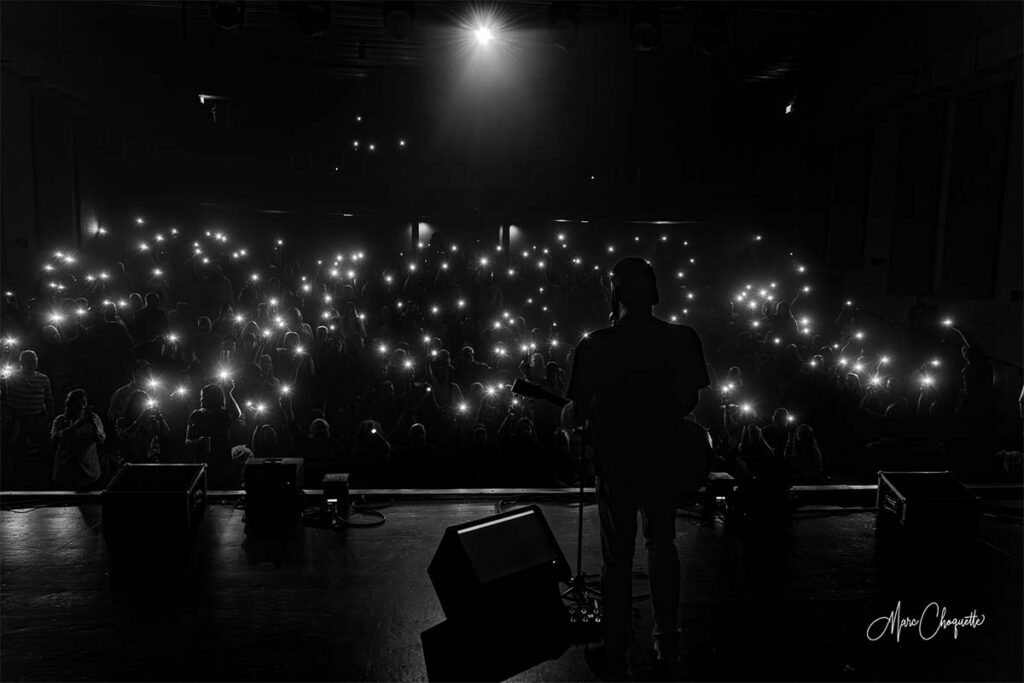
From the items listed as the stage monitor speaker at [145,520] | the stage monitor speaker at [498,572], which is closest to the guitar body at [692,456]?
the stage monitor speaker at [498,572]

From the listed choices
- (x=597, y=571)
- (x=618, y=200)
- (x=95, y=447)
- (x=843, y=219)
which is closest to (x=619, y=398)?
(x=597, y=571)

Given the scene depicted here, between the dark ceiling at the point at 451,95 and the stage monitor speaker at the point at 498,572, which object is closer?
the stage monitor speaker at the point at 498,572

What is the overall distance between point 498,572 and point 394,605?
0.92m

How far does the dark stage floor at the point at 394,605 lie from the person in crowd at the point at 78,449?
1.74 feet

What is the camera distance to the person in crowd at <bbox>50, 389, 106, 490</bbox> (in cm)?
618

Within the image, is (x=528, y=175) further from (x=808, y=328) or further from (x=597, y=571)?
(x=597, y=571)

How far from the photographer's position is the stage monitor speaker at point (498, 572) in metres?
3.69

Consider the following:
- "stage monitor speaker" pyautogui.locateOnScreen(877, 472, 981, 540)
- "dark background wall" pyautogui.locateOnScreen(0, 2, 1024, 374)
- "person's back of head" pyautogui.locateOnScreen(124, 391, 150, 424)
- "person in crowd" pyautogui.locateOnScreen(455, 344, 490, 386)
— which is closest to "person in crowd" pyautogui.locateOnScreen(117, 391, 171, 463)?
"person's back of head" pyautogui.locateOnScreen(124, 391, 150, 424)

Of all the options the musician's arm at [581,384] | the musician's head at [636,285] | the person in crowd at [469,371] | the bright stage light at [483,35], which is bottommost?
the person in crowd at [469,371]

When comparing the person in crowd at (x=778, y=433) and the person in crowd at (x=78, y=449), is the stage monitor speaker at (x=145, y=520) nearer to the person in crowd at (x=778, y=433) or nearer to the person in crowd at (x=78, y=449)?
the person in crowd at (x=78, y=449)

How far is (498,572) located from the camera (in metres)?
3.71

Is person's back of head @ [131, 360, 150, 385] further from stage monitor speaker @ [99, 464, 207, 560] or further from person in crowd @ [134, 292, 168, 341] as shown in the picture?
stage monitor speaker @ [99, 464, 207, 560]

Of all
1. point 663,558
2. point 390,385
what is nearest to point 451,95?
point 390,385

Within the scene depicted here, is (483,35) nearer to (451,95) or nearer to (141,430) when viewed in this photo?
(451,95)
